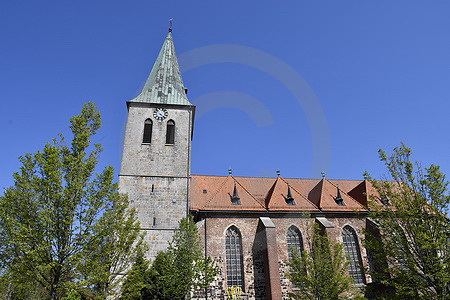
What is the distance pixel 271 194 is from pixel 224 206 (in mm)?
4239

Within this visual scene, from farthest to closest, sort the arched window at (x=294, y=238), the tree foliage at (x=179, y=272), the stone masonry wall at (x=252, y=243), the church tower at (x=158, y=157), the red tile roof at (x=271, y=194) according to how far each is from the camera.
A: the red tile roof at (x=271, y=194) < the arched window at (x=294, y=238) < the church tower at (x=158, y=157) < the stone masonry wall at (x=252, y=243) < the tree foliage at (x=179, y=272)

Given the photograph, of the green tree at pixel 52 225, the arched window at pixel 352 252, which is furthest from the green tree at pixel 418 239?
the green tree at pixel 52 225

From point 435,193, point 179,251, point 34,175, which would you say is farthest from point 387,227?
point 34,175

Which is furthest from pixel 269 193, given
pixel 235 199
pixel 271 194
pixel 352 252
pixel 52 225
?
pixel 52 225

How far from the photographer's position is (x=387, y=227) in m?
13.1

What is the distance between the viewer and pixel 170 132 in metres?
23.4

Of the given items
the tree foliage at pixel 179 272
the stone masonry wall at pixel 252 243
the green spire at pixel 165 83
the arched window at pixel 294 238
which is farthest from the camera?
the green spire at pixel 165 83

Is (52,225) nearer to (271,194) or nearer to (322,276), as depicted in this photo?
(322,276)

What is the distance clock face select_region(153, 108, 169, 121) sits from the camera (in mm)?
23627

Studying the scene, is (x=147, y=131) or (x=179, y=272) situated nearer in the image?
(x=179, y=272)

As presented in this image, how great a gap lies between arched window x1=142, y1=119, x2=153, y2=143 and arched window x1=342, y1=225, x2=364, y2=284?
52.5 feet

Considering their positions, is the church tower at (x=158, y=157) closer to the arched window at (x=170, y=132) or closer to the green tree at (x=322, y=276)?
the arched window at (x=170, y=132)

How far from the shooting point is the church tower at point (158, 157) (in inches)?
778

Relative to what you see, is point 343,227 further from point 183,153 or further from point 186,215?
point 183,153
